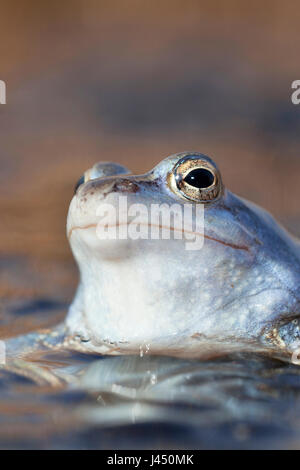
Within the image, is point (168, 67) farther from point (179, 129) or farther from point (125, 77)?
point (179, 129)

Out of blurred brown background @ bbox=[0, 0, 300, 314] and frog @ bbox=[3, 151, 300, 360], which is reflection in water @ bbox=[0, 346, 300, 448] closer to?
frog @ bbox=[3, 151, 300, 360]

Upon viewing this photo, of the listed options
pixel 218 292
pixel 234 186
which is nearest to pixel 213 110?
pixel 234 186

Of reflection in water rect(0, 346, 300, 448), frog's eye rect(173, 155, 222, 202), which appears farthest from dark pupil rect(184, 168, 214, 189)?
reflection in water rect(0, 346, 300, 448)

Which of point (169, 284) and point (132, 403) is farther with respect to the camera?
point (169, 284)

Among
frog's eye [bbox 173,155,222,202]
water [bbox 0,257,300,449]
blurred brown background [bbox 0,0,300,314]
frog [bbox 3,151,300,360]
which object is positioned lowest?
water [bbox 0,257,300,449]

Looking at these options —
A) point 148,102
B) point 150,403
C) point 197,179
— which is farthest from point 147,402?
point 148,102

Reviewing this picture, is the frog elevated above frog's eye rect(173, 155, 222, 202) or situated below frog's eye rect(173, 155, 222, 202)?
below

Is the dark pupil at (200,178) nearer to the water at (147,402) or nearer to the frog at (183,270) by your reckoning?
the frog at (183,270)

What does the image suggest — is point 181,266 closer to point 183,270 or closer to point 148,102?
point 183,270
